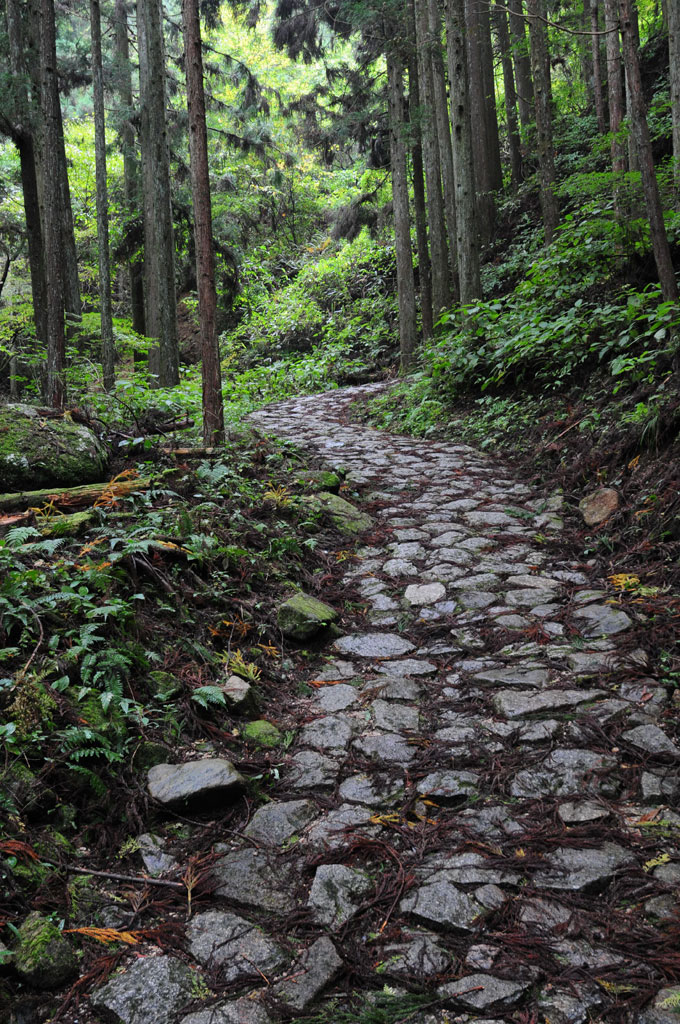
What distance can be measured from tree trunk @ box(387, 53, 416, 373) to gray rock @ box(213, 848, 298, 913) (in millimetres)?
12188

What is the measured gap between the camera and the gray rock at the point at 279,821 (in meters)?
2.59

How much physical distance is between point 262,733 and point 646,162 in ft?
19.9

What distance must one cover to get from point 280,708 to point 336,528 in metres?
2.73

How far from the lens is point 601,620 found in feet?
13.1

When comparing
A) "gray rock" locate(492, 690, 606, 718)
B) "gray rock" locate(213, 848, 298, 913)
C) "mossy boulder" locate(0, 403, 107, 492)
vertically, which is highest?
"mossy boulder" locate(0, 403, 107, 492)

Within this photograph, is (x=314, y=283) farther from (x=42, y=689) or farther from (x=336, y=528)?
(x=42, y=689)

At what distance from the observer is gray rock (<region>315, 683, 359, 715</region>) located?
354cm

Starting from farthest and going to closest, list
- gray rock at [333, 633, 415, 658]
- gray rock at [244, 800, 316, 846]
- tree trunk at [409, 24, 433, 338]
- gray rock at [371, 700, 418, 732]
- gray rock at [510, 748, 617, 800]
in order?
tree trunk at [409, 24, 433, 338] < gray rock at [333, 633, 415, 658] < gray rock at [371, 700, 418, 732] < gray rock at [510, 748, 617, 800] < gray rock at [244, 800, 316, 846]

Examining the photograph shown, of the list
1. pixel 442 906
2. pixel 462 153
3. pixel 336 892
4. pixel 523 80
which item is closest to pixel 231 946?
pixel 336 892

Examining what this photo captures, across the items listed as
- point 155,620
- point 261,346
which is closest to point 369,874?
point 155,620

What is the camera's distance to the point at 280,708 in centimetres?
353

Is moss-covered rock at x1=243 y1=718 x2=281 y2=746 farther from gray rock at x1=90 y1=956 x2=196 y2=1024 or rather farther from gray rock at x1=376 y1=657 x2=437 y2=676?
gray rock at x1=90 y1=956 x2=196 y2=1024

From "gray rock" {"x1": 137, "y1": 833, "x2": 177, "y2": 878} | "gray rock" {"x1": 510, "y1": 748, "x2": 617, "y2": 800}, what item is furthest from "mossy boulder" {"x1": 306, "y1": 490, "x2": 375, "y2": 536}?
"gray rock" {"x1": 137, "y1": 833, "x2": 177, "y2": 878}

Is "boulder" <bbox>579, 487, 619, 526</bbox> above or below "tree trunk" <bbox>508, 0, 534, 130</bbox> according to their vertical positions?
below
